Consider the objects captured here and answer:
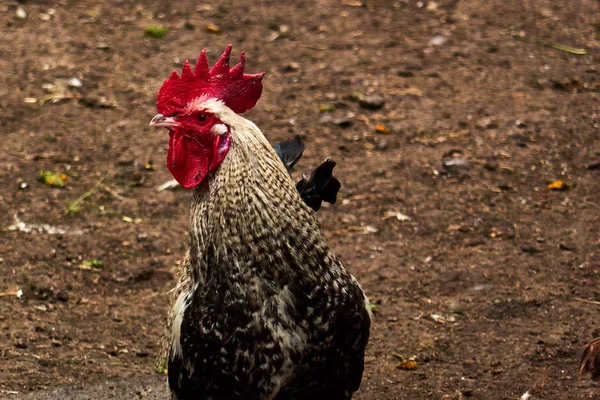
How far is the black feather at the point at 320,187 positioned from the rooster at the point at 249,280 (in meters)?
0.63

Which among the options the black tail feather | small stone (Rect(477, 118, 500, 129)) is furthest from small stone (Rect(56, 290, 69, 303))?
small stone (Rect(477, 118, 500, 129))

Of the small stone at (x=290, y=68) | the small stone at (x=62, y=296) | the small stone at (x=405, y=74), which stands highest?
the small stone at (x=405, y=74)

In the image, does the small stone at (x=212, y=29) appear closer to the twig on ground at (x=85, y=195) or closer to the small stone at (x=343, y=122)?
the small stone at (x=343, y=122)

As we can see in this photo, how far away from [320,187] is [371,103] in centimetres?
422

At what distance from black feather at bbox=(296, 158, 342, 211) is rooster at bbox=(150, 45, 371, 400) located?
2.07ft

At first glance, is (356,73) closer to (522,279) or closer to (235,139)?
(522,279)

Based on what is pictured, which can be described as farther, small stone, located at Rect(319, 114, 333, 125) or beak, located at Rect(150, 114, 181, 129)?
small stone, located at Rect(319, 114, 333, 125)

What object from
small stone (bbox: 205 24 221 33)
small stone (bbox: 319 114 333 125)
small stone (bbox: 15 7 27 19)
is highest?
small stone (bbox: 15 7 27 19)

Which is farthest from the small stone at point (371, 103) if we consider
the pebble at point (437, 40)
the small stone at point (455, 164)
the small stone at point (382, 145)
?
the pebble at point (437, 40)

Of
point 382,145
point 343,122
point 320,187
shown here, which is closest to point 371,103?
point 343,122

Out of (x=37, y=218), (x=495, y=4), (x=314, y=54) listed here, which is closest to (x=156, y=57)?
(x=314, y=54)

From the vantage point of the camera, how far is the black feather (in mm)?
5016

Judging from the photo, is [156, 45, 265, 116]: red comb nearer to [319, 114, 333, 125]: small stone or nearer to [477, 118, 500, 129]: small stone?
[319, 114, 333, 125]: small stone

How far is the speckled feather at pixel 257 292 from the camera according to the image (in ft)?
13.6
